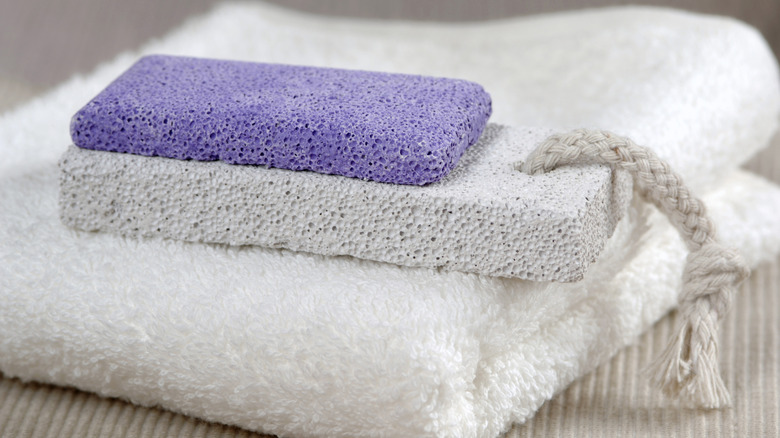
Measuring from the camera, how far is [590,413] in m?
0.82

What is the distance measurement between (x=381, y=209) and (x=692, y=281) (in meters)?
0.28

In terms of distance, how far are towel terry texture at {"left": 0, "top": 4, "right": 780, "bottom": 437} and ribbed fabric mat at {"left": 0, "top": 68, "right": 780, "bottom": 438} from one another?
0.07 feet

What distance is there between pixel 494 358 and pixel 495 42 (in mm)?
608

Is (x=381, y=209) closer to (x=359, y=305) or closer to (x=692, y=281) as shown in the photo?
(x=359, y=305)

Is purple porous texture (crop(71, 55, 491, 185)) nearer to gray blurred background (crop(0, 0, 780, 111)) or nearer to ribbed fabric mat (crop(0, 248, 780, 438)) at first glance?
ribbed fabric mat (crop(0, 248, 780, 438))

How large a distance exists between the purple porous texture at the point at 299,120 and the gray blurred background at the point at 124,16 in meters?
1.02

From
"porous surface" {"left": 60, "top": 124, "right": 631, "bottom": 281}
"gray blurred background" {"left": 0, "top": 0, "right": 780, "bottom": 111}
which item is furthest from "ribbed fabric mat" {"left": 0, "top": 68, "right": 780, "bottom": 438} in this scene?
"gray blurred background" {"left": 0, "top": 0, "right": 780, "bottom": 111}

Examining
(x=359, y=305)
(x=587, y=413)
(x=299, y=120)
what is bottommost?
(x=587, y=413)

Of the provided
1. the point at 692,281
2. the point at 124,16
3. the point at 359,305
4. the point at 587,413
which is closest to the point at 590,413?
the point at 587,413

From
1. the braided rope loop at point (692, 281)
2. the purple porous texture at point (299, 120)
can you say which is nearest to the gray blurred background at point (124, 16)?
the purple porous texture at point (299, 120)

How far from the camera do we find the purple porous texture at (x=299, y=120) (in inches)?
28.7

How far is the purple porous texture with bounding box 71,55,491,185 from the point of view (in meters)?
0.73

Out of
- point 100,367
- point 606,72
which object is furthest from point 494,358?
point 606,72

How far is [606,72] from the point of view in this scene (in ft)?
3.60
